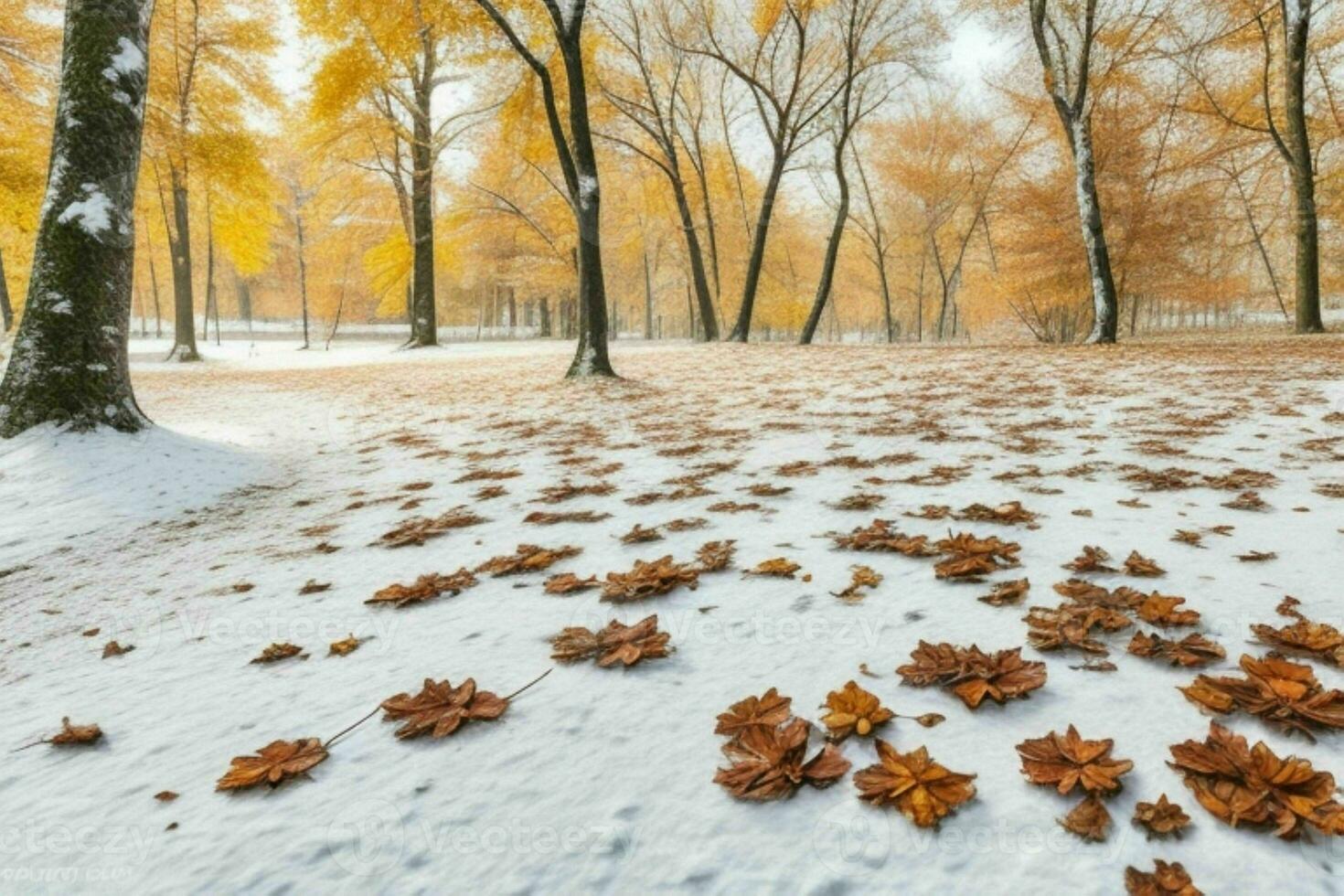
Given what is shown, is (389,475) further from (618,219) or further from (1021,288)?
(618,219)

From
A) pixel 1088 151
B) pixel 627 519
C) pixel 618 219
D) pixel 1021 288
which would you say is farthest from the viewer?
pixel 618 219

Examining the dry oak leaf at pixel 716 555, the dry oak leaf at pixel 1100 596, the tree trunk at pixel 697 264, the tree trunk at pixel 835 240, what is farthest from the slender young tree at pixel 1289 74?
the dry oak leaf at pixel 716 555

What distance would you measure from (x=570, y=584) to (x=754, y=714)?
3.14 ft

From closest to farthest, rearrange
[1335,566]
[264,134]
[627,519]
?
1. [1335,566]
2. [627,519]
3. [264,134]

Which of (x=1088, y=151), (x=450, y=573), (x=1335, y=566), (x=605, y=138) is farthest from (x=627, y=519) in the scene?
(x=605, y=138)

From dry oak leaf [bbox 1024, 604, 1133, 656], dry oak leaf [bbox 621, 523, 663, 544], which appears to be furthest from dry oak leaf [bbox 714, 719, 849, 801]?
dry oak leaf [bbox 621, 523, 663, 544]

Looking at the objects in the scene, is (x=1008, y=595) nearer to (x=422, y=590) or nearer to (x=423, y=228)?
(x=422, y=590)

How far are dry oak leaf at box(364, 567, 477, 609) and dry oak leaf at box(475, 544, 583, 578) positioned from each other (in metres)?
0.10

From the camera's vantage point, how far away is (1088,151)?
11.8 meters

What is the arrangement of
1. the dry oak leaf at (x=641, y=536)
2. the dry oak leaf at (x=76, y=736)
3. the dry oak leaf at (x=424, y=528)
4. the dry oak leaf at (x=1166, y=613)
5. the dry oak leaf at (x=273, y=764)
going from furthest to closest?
1. the dry oak leaf at (x=424, y=528)
2. the dry oak leaf at (x=641, y=536)
3. the dry oak leaf at (x=1166, y=613)
4. the dry oak leaf at (x=76, y=736)
5. the dry oak leaf at (x=273, y=764)

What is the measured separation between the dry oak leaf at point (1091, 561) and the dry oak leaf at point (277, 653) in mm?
2277

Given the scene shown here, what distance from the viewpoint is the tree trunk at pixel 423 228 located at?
1795cm

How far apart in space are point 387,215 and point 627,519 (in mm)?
→ 21940

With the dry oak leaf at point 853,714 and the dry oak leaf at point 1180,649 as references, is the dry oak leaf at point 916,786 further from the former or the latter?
the dry oak leaf at point 1180,649
